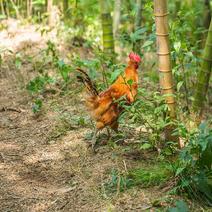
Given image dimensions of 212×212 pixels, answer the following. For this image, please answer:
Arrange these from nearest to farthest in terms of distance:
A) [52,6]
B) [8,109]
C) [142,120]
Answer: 1. [142,120]
2. [8,109]
3. [52,6]

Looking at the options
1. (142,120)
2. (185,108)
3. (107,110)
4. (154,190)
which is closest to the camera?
(154,190)

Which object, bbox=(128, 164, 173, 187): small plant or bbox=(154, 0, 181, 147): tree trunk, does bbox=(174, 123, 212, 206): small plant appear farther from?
bbox=(154, 0, 181, 147): tree trunk

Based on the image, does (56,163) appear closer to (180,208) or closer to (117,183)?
(117,183)

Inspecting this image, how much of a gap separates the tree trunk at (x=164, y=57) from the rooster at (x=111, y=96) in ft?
1.13

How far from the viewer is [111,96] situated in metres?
4.14

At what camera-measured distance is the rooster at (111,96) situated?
4098mm

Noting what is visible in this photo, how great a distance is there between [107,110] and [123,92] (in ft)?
0.72

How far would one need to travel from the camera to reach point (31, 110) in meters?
5.50

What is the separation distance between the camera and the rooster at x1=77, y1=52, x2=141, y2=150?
410 cm

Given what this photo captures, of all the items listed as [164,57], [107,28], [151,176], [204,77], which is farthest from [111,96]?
[107,28]

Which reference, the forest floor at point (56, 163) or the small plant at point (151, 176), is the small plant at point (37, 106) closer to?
the forest floor at point (56, 163)

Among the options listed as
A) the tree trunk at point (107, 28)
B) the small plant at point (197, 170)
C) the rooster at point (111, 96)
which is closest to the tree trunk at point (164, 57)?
the rooster at point (111, 96)

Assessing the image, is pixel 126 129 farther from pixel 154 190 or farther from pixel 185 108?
pixel 154 190

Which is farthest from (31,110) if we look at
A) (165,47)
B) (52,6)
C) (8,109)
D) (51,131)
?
(52,6)
